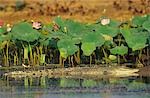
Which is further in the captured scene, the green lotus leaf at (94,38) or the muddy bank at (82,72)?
the green lotus leaf at (94,38)

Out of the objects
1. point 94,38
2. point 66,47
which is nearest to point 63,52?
point 66,47

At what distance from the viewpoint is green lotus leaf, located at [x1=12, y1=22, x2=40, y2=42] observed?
1200 centimetres

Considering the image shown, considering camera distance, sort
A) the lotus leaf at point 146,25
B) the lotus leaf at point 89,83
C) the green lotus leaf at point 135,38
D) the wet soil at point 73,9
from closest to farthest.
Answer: the lotus leaf at point 89,83 → the green lotus leaf at point 135,38 → the lotus leaf at point 146,25 → the wet soil at point 73,9

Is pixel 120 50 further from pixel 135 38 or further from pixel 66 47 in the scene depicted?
pixel 66 47

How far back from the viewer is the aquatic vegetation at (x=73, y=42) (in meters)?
11.7

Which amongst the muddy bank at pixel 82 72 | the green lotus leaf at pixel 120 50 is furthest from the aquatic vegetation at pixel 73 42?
the muddy bank at pixel 82 72

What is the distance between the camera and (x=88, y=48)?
1168cm

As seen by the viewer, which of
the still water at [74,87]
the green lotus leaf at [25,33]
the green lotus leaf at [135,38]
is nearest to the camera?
the still water at [74,87]

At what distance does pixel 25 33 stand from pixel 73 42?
786mm

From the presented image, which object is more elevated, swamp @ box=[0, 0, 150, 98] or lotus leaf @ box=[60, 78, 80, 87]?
swamp @ box=[0, 0, 150, 98]

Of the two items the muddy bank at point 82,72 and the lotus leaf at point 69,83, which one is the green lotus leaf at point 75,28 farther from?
the lotus leaf at point 69,83

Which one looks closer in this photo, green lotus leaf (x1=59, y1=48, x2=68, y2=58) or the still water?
the still water

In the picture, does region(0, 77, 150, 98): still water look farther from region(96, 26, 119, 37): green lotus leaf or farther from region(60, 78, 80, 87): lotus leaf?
region(96, 26, 119, 37): green lotus leaf

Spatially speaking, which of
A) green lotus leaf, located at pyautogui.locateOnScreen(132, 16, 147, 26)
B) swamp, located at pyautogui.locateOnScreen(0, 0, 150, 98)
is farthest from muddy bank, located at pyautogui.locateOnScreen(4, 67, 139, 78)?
green lotus leaf, located at pyautogui.locateOnScreen(132, 16, 147, 26)
